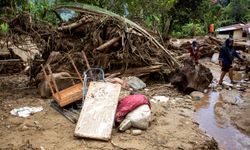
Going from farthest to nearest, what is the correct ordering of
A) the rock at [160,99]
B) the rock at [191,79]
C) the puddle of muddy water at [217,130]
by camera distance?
the rock at [191,79], the rock at [160,99], the puddle of muddy water at [217,130]

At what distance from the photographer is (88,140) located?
16.3 feet

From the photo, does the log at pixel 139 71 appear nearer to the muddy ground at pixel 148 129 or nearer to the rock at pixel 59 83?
the muddy ground at pixel 148 129

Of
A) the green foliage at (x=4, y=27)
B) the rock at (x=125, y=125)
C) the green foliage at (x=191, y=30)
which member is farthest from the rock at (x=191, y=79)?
the green foliage at (x=191, y=30)

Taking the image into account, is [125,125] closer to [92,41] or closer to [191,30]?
[92,41]

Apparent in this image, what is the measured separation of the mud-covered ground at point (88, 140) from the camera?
487 centimetres

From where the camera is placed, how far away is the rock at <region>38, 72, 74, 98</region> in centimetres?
736

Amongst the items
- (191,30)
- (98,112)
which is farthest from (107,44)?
(191,30)

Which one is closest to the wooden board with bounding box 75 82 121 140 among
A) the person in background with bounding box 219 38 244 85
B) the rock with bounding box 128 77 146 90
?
the rock with bounding box 128 77 146 90

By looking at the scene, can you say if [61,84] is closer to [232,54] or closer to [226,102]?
[226,102]

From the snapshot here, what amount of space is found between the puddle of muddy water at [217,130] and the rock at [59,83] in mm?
3242

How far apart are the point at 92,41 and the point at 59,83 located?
178cm

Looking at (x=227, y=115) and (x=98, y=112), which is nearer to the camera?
(x=98, y=112)

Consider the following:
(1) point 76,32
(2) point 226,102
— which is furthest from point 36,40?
(2) point 226,102

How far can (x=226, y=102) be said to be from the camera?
7.96 meters
